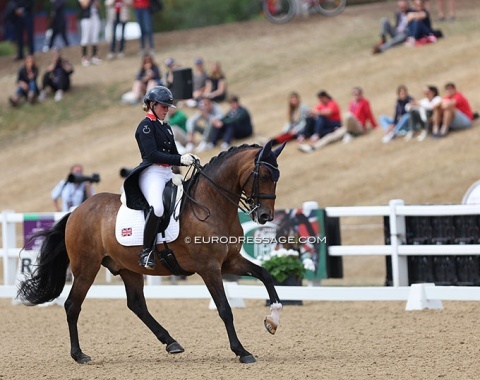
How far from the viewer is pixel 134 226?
32.7 ft

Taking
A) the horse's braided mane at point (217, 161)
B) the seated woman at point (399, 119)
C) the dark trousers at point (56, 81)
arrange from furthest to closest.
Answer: the dark trousers at point (56, 81) < the seated woman at point (399, 119) < the horse's braided mane at point (217, 161)

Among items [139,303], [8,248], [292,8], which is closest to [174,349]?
[139,303]

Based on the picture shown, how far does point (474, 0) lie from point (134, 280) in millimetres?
30369

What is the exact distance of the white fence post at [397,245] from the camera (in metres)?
13.9

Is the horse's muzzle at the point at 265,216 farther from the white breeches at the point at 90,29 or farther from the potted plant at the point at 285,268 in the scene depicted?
the white breeches at the point at 90,29

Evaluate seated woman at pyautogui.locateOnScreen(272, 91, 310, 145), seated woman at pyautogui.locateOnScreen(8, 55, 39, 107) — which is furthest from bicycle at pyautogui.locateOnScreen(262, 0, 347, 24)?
seated woman at pyautogui.locateOnScreen(272, 91, 310, 145)

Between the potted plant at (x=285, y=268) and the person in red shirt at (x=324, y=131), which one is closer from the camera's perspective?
the potted plant at (x=285, y=268)

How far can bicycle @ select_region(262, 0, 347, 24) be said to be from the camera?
122 feet

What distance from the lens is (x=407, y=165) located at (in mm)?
22109

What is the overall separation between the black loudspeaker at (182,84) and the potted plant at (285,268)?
3.53 metres

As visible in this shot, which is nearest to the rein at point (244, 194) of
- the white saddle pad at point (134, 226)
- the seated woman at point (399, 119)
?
the white saddle pad at point (134, 226)

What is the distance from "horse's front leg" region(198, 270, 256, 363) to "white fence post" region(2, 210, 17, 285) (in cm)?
758

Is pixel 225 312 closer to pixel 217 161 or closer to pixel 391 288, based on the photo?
pixel 217 161

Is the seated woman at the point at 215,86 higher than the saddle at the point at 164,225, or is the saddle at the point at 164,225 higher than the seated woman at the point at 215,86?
the seated woman at the point at 215,86
